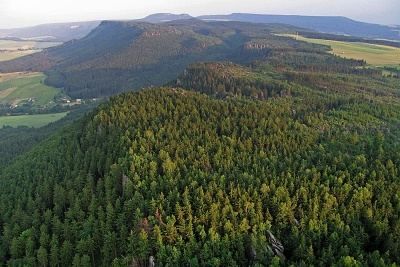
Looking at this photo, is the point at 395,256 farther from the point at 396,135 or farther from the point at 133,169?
the point at 396,135

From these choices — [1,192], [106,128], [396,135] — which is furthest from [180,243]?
[396,135]

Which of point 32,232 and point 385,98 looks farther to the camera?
point 385,98

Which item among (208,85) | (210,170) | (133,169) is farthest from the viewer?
(208,85)

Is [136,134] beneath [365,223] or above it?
above

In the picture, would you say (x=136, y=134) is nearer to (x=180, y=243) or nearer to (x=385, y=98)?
(x=180, y=243)

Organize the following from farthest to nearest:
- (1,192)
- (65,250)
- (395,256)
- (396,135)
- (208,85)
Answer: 1. (208,85)
2. (396,135)
3. (1,192)
4. (65,250)
5. (395,256)

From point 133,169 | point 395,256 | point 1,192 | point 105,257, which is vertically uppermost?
point 133,169
